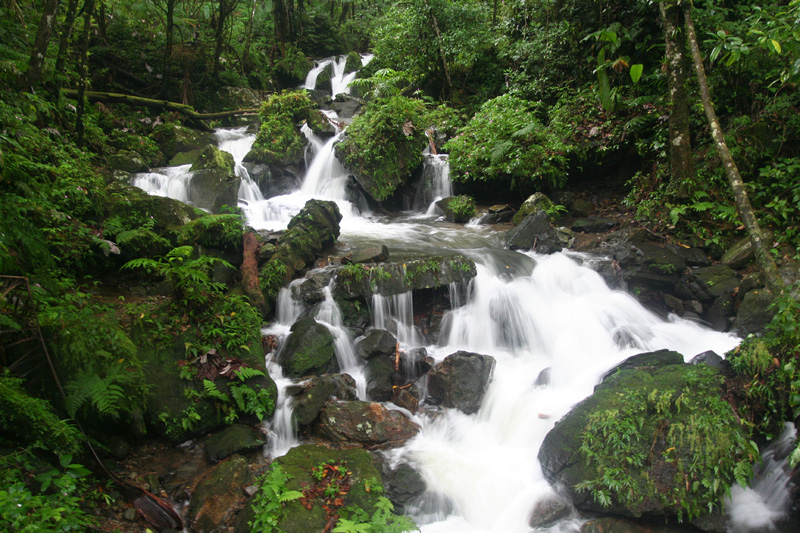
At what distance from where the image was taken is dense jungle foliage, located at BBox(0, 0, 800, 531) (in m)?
4.02

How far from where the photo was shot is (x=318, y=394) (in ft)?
18.4

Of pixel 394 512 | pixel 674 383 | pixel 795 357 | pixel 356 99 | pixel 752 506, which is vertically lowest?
pixel 394 512

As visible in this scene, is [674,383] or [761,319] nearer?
[674,383]

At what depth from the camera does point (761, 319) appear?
6.42 metres

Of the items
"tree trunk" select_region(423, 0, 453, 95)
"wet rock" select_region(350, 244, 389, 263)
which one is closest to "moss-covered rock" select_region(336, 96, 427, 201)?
"tree trunk" select_region(423, 0, 453, 95)

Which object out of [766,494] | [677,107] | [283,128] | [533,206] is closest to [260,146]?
[283,128]

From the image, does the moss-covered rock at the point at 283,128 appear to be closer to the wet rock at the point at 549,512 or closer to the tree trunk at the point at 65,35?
the tree trunk at the point at 65,35

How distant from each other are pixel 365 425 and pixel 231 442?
1530 mm

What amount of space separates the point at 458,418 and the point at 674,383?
2.57m

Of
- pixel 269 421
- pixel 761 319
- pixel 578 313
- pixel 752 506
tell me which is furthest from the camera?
pixel 578 313

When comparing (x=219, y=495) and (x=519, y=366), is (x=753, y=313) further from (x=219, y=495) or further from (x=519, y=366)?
(x=219, y=495)

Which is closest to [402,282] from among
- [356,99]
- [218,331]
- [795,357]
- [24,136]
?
[218,331]

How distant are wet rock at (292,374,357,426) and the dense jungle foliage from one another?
0.50m

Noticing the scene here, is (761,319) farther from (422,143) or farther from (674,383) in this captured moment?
(422,143)
